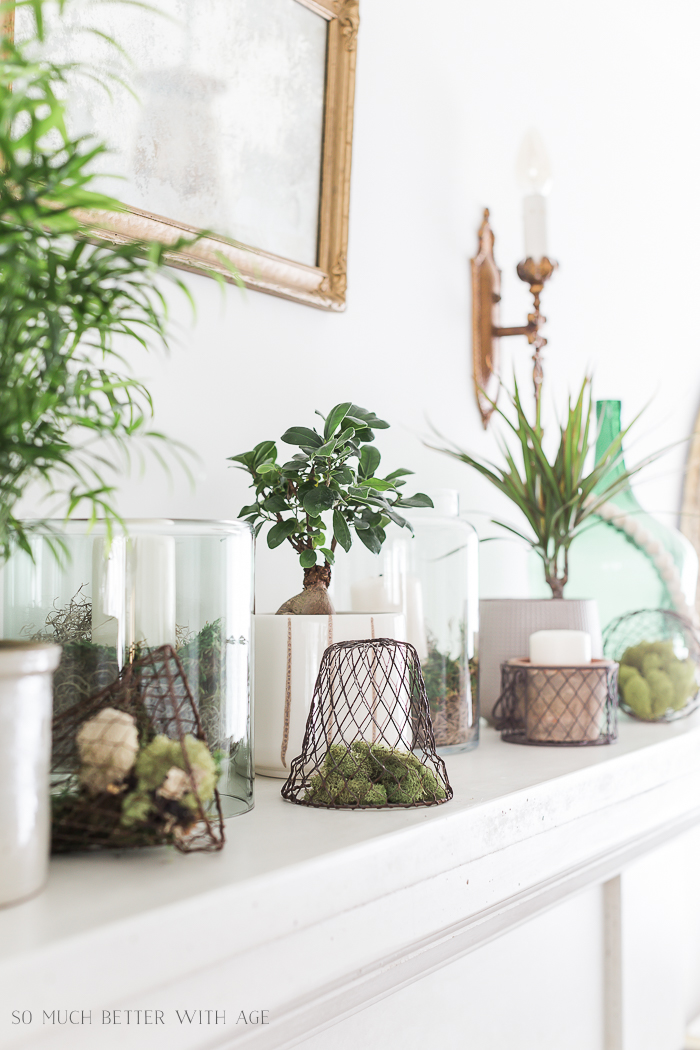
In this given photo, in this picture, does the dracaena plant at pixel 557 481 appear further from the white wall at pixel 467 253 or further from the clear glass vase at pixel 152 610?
the clear glass vase at pixel 152 610

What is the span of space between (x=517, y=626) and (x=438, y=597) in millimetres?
174

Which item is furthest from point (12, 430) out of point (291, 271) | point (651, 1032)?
point (651, 1032)

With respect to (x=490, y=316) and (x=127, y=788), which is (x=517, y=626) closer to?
(x=490, y=316)

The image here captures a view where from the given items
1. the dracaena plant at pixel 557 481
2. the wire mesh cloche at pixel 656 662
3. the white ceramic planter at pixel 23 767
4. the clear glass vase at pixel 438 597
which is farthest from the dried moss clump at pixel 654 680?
the white ceramic planter at pixel 23 767

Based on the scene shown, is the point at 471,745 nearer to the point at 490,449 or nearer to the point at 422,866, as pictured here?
the point at 422,866

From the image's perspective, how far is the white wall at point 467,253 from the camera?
915 mm

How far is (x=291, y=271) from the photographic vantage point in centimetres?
95

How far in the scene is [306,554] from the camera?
749mm

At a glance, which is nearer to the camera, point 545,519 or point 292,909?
point 292,909

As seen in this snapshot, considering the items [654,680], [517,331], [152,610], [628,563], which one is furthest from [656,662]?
[152,610]

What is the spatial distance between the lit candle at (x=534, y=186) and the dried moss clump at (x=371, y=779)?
85 centimetres

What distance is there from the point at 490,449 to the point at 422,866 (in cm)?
84

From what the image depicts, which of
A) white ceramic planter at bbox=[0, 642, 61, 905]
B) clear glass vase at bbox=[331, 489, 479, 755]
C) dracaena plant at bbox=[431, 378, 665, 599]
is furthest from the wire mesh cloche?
white ceramic planter at bbox=[0, 642, 61, 905]

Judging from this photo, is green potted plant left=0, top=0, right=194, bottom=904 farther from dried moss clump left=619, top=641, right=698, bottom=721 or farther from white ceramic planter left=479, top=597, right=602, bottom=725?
dried moss clump left=619, top=641, right=698, bottom=721
